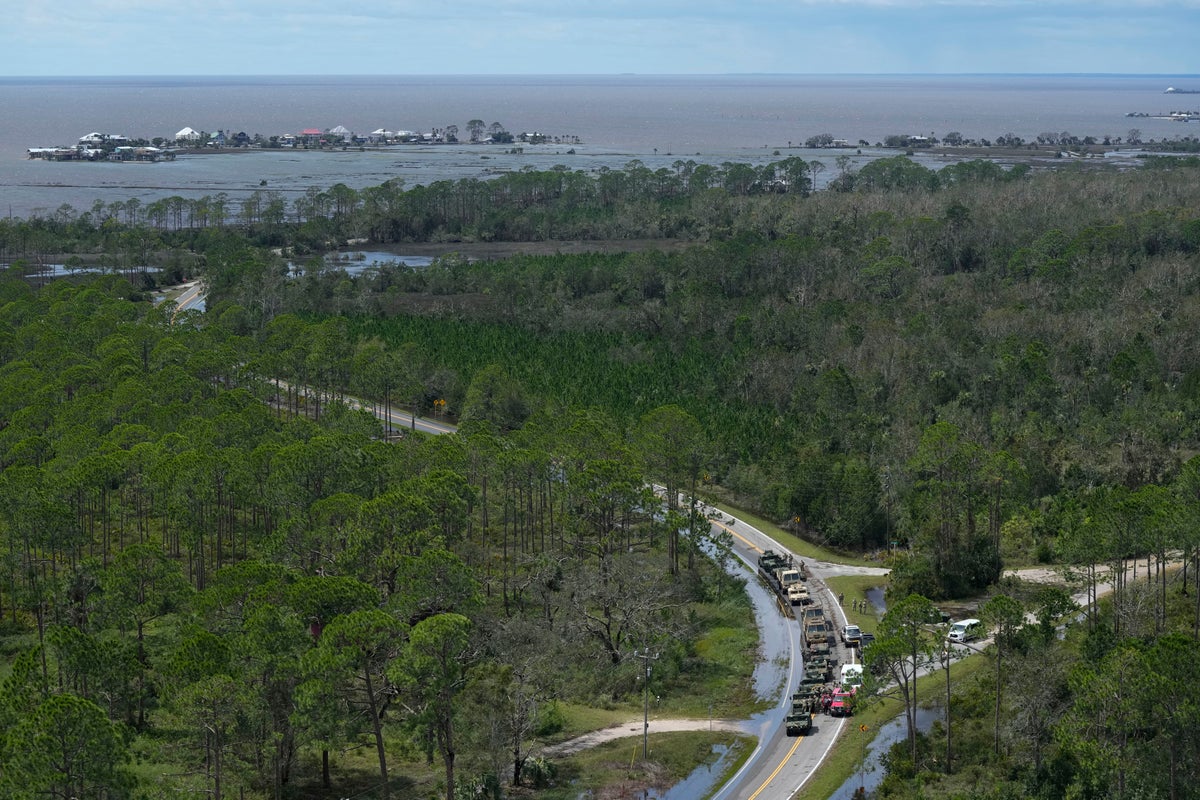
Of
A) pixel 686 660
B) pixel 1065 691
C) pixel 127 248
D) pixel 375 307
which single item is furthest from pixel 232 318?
pixel 1065 691

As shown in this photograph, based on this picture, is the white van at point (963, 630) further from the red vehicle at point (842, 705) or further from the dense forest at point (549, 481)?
the red vehicle at point (842, 705)

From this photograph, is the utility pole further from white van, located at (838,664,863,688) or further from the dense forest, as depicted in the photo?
white van, located at (838,664,863,688)

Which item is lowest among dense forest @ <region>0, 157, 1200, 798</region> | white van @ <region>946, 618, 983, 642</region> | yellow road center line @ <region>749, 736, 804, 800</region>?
yellow road center line @ <region>749, 736, 804, 800</region>

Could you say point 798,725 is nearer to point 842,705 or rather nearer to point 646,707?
point 842,705

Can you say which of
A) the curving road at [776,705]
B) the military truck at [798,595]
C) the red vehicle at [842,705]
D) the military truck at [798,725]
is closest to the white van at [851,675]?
the red vehicle at [842,705]

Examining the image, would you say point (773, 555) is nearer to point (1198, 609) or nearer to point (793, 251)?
point (1198, 609)

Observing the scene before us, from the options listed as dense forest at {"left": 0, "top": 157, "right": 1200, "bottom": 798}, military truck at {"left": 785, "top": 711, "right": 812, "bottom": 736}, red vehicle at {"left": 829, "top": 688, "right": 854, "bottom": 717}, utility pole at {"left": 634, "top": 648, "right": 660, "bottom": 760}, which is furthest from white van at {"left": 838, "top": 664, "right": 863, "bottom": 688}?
utility pole at {"left": 634, "top": 648, "right": 660, "bottom": 760}
